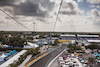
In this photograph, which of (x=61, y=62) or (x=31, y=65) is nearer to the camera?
(x=31, y=65)

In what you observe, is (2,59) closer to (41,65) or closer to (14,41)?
(41,65)

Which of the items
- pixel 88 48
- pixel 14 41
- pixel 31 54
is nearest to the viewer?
pixel 31 54

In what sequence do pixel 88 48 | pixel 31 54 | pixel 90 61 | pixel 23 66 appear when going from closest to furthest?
1. pixel 23 66
2. pixel 90 61
3. pixel 31 54
4. pixel 88 48

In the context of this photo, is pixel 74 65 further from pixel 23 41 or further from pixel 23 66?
pixel 23 41

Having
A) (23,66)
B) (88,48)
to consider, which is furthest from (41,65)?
(88,48)

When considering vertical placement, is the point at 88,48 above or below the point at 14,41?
below

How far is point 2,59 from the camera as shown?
48.0 ft

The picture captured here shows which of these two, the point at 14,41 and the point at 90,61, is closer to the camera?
the point at 90,61

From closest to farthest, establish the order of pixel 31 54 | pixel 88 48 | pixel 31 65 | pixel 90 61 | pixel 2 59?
pixel 31 65, pixel 90 61, pixel 2 59, pixel 31 54, pixel 88 48

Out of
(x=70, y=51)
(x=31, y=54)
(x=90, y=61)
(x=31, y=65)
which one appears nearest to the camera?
(x=31, y=65)

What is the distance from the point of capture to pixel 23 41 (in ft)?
84.9

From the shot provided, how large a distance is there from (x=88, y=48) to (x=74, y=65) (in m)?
13.2

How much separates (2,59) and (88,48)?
1975 cm

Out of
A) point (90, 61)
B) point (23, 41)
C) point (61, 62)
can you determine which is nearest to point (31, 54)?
point (61, 62)
